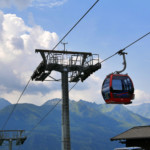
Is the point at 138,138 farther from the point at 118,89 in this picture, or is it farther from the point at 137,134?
the point at 118,89

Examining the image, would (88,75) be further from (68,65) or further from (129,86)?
(129,86)

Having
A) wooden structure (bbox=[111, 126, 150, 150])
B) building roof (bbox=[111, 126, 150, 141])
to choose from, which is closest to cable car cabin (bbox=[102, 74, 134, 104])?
wooden structure (bbox=[111, 126, 150, 150])

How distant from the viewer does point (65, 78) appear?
1170 inches

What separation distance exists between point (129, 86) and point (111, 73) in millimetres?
1585

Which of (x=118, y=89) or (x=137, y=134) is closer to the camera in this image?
(x=118, y=89)


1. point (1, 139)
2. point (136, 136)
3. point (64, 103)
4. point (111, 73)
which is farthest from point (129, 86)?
point (1, 139)

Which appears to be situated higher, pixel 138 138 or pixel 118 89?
pixel 118 89

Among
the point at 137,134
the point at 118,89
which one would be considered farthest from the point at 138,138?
the point at 118,89

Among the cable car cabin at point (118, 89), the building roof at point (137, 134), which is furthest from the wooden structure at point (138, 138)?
the cable car cabin at point (118, 89)

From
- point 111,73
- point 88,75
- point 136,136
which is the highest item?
point 88,75

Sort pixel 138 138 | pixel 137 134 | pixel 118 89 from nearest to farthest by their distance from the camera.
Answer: pixel 118 89
pixel 138 138
pixel 137 134

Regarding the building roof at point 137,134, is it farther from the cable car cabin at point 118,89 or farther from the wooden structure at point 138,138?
the cable car cabin at point 118,89

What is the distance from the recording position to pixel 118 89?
21.0 m

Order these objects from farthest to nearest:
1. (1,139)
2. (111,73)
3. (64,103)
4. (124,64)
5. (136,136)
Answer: (1,139), (136,136), (64,103), (111,73), (124,64)
